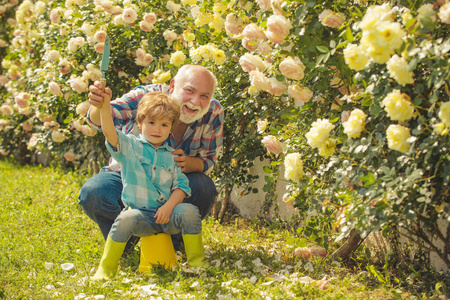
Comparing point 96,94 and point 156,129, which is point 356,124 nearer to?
point 156,129

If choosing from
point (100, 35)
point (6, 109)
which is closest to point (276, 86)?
point (100, 35)

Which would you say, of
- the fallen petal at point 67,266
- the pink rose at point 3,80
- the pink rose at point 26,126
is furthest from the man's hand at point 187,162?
the pink rose at point 3,80

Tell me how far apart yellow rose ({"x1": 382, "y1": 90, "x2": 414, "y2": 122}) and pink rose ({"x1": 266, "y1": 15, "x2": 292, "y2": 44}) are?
0.55 metres

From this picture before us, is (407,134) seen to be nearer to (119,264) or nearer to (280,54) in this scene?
(280,54)

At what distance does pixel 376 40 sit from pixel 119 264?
166cm

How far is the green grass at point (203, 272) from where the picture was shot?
2121 mm

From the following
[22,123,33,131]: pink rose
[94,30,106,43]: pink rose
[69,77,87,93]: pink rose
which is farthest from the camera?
[22,123,33,131]: pink rose

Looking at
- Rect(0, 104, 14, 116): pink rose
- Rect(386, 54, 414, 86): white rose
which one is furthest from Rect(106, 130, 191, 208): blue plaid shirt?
Rect(0, 104, 14, 116): pink rose

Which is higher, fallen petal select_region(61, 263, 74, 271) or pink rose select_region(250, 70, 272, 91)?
pink rose select_region(250, 70, 272, 91)

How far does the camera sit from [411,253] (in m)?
2.41

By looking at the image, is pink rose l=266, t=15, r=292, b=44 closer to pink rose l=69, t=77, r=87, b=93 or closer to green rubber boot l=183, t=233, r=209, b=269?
green rubber boot l=183, t=233, r=209, b=269

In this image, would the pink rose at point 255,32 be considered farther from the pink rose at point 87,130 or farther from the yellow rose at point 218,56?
the pink rose at point 87,130

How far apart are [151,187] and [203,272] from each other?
18.5 inches

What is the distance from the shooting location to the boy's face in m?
2.45
